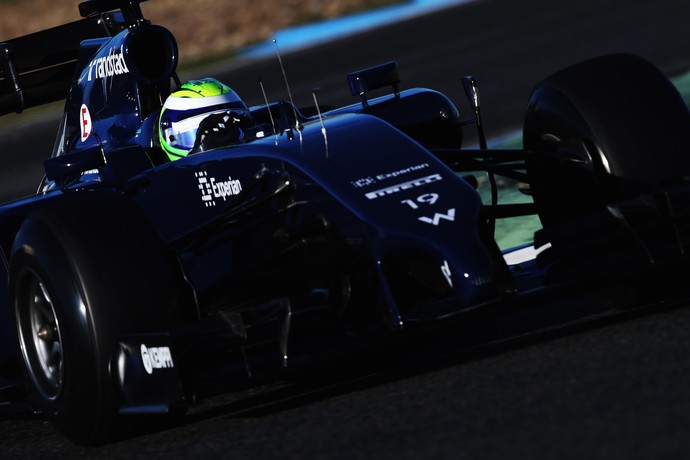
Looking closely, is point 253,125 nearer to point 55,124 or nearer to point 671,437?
point 671,437

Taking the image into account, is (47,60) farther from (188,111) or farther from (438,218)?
(438,218)

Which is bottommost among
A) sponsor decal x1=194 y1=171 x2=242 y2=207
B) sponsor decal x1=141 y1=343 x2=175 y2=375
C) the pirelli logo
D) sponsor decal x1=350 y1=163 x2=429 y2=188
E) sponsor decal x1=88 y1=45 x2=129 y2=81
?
sponsor decal x1=141 y1=343 x2=175 y2=375

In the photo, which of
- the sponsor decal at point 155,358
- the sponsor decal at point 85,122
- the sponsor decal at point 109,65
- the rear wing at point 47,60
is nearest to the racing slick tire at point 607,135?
the sponsor decal at point 155,358

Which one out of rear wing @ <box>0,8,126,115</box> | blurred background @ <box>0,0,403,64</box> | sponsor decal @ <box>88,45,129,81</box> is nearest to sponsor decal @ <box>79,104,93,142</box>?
sponsor decal @ <box>88,45,129,81</box>

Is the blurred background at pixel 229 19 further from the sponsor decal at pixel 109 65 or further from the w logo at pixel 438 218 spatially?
the w logo at pixel 438 218

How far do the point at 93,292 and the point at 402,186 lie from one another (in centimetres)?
114

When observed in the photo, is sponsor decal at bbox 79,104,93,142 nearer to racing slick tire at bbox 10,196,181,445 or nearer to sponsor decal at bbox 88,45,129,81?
sponsor decal at bbox 88,45,129,81

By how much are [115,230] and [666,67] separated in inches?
353

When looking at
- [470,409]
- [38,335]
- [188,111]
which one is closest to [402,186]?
[470,409]

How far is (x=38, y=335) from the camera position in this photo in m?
5.38

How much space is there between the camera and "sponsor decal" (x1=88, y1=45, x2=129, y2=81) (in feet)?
23.9

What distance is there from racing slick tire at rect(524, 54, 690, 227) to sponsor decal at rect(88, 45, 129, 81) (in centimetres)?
239

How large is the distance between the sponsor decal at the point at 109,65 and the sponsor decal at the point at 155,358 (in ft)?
8.88

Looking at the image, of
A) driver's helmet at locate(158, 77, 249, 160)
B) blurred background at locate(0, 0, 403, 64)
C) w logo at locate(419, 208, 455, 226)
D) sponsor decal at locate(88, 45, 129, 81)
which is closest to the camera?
w logo at locate(419, 208, 455, 226)
